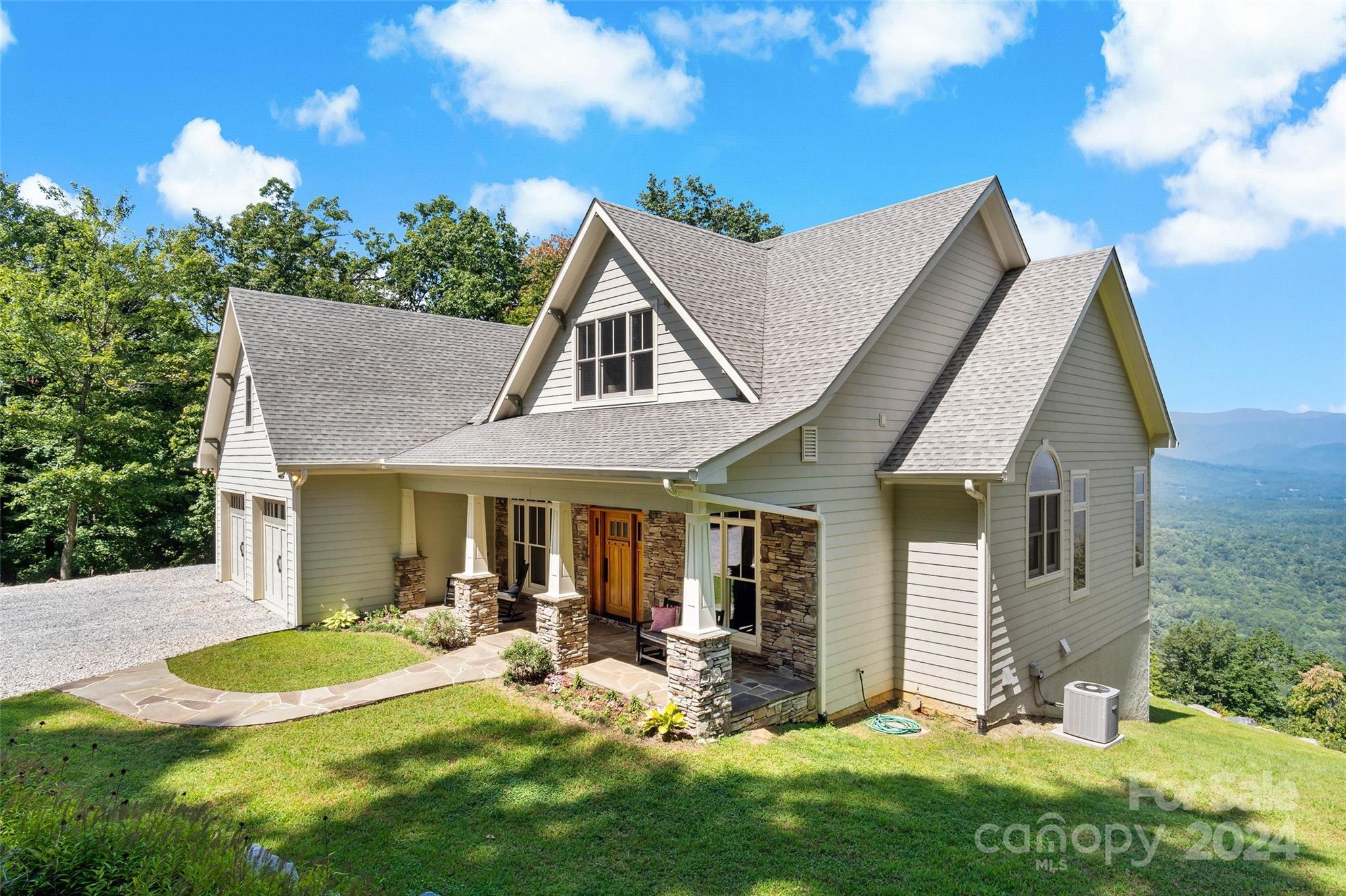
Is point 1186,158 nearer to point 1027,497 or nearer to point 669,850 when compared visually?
point 1027,497

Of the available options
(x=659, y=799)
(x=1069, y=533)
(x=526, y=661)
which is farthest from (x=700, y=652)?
(x=1069, y=533)

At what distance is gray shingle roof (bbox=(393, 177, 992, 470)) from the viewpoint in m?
8.77

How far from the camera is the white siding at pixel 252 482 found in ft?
43.7

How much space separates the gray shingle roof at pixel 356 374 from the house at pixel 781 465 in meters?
0.09

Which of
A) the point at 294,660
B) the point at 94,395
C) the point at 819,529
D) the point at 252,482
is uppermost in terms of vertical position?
the point at 94,395

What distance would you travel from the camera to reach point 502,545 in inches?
599

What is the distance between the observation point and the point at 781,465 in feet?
28.1

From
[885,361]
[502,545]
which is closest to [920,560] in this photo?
[885,361]

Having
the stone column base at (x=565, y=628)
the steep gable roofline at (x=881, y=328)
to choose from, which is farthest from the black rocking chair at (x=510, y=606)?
the steep gable roofline at (x=881, y=328)

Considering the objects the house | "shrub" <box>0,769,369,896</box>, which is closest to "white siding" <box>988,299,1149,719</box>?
the house

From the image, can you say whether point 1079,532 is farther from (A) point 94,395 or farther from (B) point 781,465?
(A) point 94,395

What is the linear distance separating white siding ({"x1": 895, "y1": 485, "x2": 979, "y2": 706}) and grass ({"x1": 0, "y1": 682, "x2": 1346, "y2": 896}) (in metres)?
0.76

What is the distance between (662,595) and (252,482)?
10.00 metres

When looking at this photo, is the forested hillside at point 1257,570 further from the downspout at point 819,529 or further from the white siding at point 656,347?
the white siding at point 656,347
